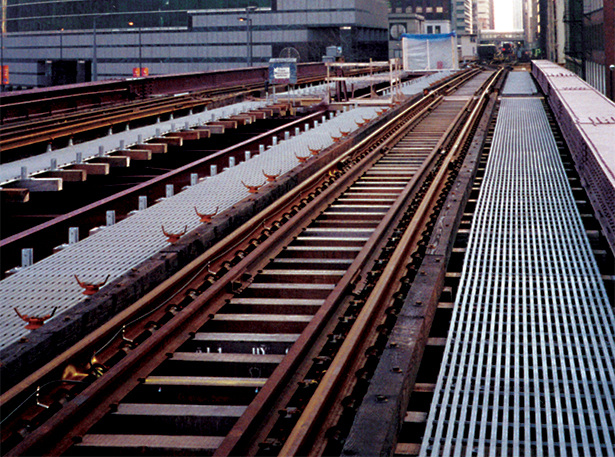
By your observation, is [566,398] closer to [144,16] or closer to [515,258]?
[515,258]

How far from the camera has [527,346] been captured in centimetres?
645

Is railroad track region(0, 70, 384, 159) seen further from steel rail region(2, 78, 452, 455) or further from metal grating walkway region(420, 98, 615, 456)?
metal grating walkway region(420, 98, 615, 456)

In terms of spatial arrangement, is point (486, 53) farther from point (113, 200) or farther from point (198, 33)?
point (113, 200)

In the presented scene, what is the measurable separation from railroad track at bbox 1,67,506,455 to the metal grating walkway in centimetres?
74

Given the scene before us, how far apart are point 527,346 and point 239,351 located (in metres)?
2.45

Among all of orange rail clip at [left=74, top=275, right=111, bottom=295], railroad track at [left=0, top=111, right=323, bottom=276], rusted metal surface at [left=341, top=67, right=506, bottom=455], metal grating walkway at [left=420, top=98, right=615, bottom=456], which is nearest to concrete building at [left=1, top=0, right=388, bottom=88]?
railroad track at [left=0, top=111, right=323, bottom=276]

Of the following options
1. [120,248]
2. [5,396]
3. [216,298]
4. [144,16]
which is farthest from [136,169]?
[144,16]

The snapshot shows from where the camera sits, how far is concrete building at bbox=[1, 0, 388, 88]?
244 feet

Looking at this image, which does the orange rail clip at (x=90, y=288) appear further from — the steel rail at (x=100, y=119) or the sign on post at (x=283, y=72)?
the sign on post at (x=283, y=72)

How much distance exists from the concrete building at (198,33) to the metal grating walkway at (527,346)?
6468 cm

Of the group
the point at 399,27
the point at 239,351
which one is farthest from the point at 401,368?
the point at 399,27

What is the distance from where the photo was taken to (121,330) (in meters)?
6.54

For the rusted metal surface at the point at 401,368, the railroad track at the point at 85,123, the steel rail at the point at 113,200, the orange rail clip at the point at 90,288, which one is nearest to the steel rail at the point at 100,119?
the railroad track at the point at 85,123

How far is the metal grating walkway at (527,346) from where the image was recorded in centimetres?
496
